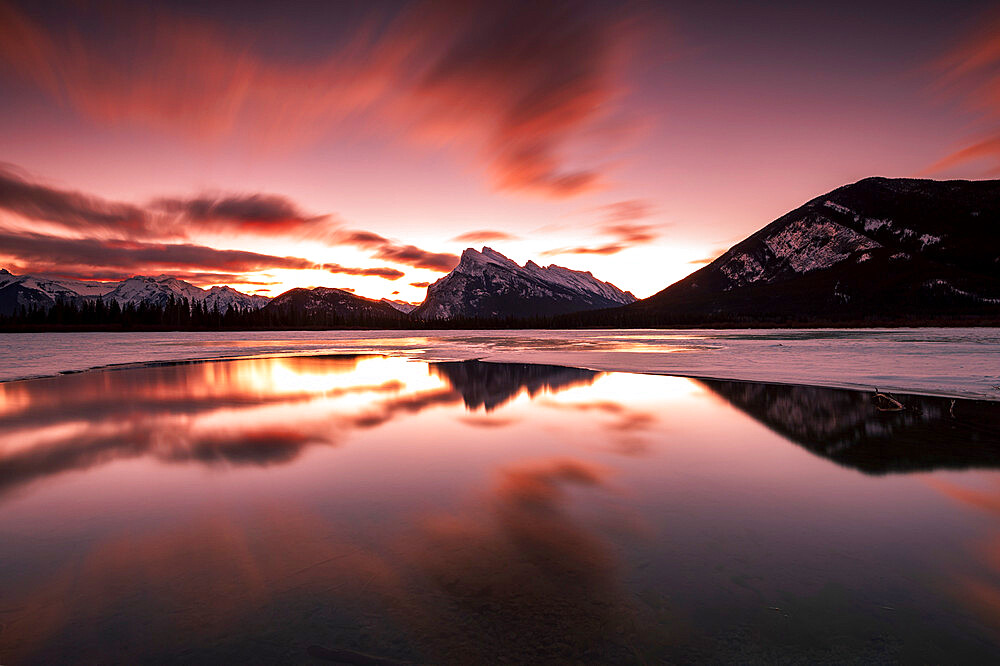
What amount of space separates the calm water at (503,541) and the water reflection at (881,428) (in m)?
0.15

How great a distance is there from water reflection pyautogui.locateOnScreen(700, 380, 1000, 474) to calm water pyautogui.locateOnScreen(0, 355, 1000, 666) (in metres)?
0.15

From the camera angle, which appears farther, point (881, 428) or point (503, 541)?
point (881, 428)

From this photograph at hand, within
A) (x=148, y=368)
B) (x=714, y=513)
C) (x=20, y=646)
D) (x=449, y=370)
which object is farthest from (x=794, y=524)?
(x=148, y=368)

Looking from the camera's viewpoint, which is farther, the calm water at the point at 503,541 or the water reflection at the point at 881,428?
the water reflection at the point at 881,428

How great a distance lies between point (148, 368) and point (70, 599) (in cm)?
4530

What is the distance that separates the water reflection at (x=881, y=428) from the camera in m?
13.3

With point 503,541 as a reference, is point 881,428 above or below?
below

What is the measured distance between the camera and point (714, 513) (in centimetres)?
991

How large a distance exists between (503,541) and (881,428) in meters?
15.7

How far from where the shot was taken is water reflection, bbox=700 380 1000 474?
43.7 ft

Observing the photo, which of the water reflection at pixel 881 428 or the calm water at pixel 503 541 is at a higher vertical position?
the calm water at pixel 503 541

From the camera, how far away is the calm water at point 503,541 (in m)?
5.81

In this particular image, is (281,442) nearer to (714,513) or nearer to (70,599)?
(70,599)

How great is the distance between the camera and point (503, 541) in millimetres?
8617
